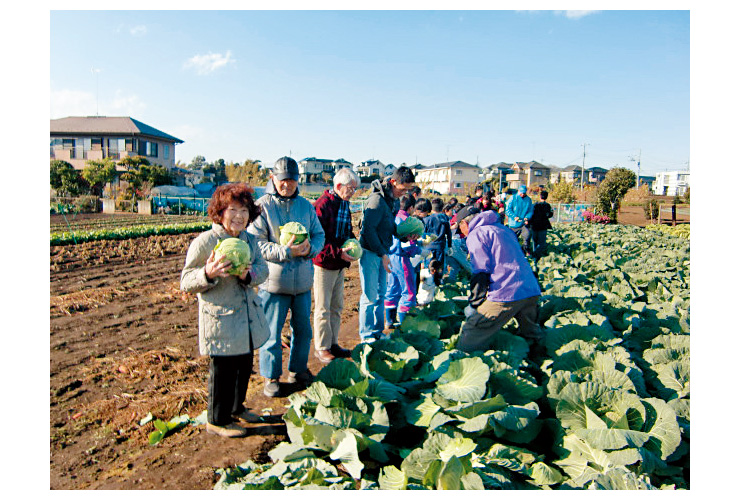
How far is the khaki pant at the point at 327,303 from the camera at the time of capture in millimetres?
3748

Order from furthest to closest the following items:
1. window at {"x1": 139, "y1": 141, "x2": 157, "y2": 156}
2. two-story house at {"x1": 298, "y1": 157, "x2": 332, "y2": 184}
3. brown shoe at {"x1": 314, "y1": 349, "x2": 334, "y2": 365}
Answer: two-story house at {"x1": 298, "y1": 157, "x2": 332, "y2": 184}
window at {"x1": 139, "y1": 141, "x2": 157, "y2": 156}
brown shoe at {"x1": 314, "y1": 349, "x2": 334, "y2": 365}

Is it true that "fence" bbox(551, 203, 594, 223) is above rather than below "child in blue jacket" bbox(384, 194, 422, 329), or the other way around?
above

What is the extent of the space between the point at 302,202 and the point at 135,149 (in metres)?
38.0

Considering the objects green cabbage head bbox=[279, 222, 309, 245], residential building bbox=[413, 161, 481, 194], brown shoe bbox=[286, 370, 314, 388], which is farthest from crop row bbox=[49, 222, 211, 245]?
residential building bbox=[413, 161, 481, 194]

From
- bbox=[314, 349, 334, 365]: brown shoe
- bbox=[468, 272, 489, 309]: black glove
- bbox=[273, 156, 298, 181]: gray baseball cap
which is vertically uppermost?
bbox=[273, 156, 298, 181]: gray baseball cap

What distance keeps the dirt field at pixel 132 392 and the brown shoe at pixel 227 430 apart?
0.04m

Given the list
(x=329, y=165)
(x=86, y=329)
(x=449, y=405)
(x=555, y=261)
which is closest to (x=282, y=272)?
(x=449, y=405)

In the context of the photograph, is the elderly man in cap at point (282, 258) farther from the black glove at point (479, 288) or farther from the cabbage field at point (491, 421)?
the black glove at point (479, 288)

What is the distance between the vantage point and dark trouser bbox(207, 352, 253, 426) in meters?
2.67

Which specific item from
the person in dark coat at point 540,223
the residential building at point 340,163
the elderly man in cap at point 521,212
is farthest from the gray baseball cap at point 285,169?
the residential building at point 340,163

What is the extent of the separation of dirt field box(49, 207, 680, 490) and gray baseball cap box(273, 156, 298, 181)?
159 cm

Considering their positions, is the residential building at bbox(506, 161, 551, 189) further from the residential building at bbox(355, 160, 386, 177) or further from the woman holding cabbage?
the woman holding cabbage

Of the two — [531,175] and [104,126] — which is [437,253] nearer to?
[104,126]

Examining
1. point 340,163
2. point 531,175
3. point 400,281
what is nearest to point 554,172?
point 531,175
